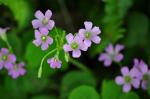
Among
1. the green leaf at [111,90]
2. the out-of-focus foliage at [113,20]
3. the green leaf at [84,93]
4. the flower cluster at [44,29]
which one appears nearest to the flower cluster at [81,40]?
the flower cluster at [44,29]

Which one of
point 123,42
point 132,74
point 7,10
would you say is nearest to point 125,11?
point 123,42

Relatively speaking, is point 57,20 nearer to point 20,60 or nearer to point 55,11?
point 55,11

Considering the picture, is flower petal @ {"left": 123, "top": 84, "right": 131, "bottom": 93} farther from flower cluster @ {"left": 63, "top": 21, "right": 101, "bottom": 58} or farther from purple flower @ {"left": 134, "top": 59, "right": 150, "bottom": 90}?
flower cluster @ {"left": 63, "top": 21, "right": 101, "bottom": 58}

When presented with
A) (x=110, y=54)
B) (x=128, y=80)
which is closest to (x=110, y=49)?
(x=110, y=54)

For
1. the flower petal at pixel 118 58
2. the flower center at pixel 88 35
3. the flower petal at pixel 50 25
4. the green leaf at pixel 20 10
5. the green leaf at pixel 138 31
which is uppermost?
the green leaf at pixel 20 10

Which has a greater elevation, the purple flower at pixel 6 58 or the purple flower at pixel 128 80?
the purple flower at pixel 6 58

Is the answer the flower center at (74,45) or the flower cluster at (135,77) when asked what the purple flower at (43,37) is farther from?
the flower cluster at (135,77)
